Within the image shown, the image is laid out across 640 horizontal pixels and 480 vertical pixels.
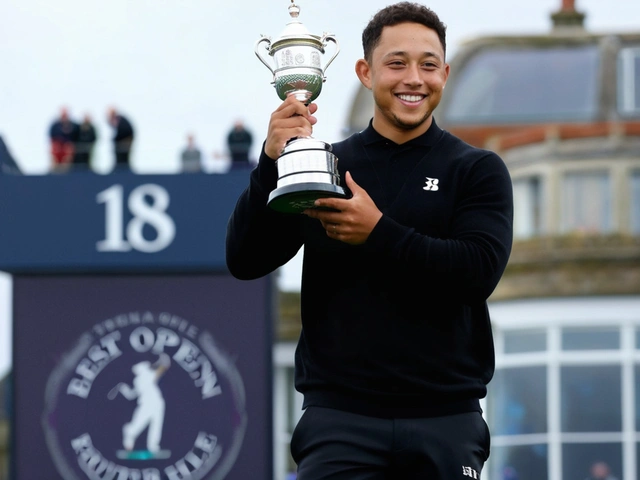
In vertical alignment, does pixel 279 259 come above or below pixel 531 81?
below

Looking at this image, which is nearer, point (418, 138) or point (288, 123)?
point (288, 123)

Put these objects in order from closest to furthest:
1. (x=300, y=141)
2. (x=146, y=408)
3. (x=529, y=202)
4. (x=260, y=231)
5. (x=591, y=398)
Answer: (x=300, y=141) < (x=260, y=231) < (x=146, y=408) < (x=591, y=398) < (x=529, y=202)

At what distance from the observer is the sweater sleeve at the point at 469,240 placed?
3.82 meters

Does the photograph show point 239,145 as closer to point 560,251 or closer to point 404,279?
point 560,251

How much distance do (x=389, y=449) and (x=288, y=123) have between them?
0.82 meters

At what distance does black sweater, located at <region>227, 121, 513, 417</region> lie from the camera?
3867mm

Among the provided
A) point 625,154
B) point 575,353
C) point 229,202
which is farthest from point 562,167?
point 229,202

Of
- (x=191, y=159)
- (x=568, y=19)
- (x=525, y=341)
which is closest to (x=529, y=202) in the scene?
(x=525, y=341)

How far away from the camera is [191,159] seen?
54.6ft

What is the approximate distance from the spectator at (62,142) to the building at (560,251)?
20.3 feet

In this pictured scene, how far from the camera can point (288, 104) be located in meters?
3.94

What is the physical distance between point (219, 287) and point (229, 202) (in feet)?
2.89

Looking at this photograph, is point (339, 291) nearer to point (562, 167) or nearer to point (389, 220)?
point (389, 220)

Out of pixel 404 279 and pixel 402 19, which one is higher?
pixel 402 19
